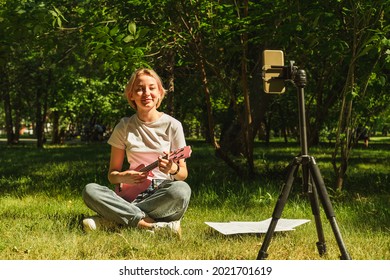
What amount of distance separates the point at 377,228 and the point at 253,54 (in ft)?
24.9

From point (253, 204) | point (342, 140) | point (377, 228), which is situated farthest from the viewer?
point (342, 140)

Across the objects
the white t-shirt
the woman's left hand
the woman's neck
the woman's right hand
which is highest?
the woman's neck

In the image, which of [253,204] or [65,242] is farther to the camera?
[253,204]

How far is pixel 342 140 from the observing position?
7.27 m

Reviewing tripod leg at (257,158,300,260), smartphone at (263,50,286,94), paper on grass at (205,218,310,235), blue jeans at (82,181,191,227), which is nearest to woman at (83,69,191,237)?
blue jeans at (82,181,191,227)

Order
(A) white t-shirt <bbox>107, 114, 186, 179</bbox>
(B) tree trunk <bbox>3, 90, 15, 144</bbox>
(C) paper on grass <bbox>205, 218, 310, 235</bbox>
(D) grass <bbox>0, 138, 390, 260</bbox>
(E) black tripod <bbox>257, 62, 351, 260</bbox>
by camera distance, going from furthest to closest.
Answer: (B) tree trunk <bbox>3, 90, 15, 144</bbox> → (A) white t-shirt <bbox>107, 114, 186, 179</bbox> → (C) paper on grass <bbox>205, 218, 310, 235</bbox> → (D) grass <bbox>0, 138, 390, 260</bbox> → (E) black tripod <bbox>257, 62, 351, 260</bbox>

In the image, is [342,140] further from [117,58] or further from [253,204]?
[117,58]

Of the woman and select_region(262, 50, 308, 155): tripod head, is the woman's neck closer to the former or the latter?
the woman

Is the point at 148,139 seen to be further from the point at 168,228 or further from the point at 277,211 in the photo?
the point at 277,211

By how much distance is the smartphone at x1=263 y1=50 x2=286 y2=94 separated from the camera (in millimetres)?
3377

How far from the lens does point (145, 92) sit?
14.5 feet

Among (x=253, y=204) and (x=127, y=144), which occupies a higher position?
(x=127, y=144)
